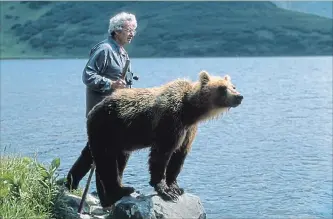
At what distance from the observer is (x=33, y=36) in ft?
652

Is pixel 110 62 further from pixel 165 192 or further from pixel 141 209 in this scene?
pixel 141 209

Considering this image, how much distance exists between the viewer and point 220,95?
29.2ft

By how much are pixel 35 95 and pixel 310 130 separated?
119 feet

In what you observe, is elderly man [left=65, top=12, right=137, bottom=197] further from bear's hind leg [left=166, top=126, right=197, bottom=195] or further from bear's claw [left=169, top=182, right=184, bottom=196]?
bear's claw [left=169, top=182, right=184, bottom=196]

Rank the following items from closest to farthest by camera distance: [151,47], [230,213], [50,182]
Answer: [50,182]
[230,213]
[151,47]

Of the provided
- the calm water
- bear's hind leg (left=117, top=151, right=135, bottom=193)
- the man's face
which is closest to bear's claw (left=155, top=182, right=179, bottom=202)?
bear's hind leg (left=117, top=151, right=135, bottom=193)

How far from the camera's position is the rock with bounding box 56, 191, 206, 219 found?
9233 millimetres

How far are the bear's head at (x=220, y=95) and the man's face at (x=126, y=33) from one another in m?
1.27

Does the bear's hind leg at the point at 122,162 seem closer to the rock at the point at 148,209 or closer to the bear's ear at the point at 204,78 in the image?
the rock at the point at 148,209

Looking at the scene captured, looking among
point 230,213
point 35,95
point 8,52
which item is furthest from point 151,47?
point 230,213

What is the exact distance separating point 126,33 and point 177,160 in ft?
6.09

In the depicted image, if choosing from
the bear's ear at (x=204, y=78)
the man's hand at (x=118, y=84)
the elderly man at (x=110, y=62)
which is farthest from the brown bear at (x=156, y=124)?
the elderly man at (x=110, y=62)

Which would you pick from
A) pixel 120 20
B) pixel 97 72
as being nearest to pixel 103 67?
pixel 97 72

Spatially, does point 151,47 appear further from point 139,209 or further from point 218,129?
point 139,209
